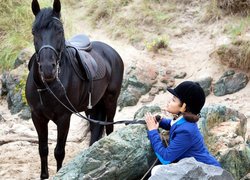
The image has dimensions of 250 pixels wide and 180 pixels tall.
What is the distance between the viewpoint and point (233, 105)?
26.1 feet

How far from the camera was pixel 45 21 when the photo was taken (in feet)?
16.8

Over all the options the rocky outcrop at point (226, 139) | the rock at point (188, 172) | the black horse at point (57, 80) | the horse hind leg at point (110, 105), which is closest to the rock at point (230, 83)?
the horse hind leg at point (110, 105)

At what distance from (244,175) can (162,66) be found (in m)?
4.90

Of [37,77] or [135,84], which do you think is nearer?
[37,77]

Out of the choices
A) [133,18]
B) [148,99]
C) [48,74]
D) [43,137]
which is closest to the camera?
[48,74]

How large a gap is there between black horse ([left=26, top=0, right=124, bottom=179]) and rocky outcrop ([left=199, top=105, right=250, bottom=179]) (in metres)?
1.49

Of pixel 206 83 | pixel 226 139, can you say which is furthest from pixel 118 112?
pixel 226 139

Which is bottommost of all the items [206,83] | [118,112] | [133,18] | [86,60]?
[118,112]

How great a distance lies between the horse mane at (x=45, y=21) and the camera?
5.11m

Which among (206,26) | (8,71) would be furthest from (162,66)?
(8,71)

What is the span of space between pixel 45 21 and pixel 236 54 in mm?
4418

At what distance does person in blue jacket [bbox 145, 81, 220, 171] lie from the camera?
398cm

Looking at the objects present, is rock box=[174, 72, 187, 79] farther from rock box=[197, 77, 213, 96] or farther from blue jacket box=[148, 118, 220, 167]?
blue jacket box=[148, 118, 220, 167]

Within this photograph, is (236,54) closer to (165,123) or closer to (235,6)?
(235,6)
